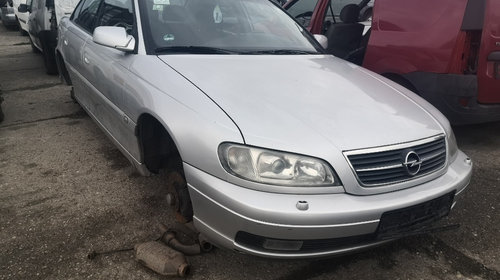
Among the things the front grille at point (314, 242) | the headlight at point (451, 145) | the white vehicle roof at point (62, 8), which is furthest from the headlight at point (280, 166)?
the white vehicle roof at point (62, 8)

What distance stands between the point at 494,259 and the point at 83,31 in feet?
12.2

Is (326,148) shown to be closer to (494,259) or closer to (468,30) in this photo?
(494,259)

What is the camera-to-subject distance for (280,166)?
1829 mm

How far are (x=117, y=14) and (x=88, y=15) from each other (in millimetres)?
884

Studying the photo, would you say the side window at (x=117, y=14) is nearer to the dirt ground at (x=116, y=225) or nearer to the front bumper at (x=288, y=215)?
the dirt ground at (x=116, y=225)

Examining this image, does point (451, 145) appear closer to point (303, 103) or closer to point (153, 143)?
point (303, 103)

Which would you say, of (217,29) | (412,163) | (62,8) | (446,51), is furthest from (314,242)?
(62,8)

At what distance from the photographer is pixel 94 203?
2.84 meters

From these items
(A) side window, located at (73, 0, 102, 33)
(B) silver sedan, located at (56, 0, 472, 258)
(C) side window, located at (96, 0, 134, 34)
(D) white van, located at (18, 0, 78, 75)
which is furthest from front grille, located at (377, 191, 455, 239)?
(D) white van, located at (18, 0, 78, 75)

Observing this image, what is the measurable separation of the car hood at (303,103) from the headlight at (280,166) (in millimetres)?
42

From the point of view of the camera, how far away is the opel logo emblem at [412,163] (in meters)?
1.95

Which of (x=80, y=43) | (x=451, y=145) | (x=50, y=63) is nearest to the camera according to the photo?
(x=451, y=145)

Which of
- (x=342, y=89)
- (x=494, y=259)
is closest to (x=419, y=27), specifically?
(x=342, y=89)

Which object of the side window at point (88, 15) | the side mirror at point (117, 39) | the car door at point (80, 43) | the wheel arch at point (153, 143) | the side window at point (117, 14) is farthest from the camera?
the side window at point (88, 15)
